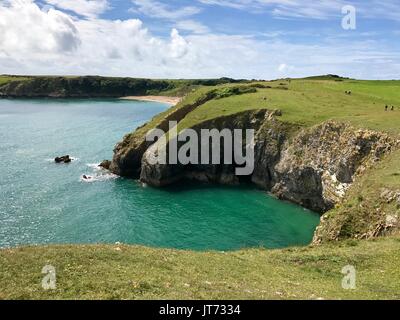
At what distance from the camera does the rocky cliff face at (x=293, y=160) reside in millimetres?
66750

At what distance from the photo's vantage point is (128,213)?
235 ft

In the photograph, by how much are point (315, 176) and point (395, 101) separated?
120 ft

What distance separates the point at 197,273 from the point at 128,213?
4493cm

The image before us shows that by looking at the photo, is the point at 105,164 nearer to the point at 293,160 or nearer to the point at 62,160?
the point at 62,160

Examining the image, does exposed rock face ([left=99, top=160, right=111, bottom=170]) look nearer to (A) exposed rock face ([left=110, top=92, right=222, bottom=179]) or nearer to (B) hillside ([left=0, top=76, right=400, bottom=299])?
(A) exposed rock face ([left=110, top=92, right=222, bottom=179])

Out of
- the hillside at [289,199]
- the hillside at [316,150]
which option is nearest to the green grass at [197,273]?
the hillside at [289,199]

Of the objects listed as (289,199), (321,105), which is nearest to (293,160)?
(289,199)

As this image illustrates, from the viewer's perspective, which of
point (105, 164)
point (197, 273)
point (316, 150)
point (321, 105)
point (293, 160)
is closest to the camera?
point (197, 273)

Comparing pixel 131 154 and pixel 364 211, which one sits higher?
pixel 364 211

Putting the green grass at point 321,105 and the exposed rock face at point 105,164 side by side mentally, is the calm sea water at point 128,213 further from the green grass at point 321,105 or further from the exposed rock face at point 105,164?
the green grass at point 321,105

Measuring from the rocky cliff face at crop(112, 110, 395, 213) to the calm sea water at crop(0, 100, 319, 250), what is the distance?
345 cm

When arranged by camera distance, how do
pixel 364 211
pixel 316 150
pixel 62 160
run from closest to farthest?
pixel 364 211
pixel 316 150
pixel 62 160

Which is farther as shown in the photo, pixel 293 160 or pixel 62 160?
pixel 62 160
